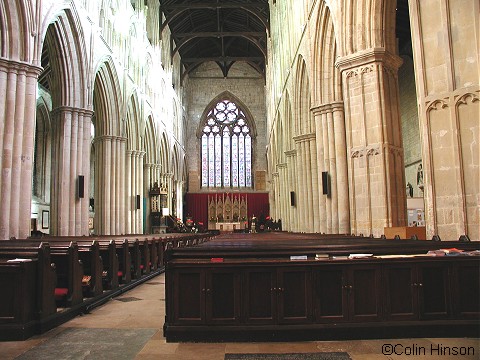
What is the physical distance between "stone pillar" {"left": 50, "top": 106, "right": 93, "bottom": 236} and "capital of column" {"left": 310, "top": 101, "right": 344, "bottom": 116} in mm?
8123

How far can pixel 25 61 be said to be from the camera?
11336 millimetres

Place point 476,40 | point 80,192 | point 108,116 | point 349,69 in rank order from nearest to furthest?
point 476,40 < point 349,69 < point 80,192 < point 108,116

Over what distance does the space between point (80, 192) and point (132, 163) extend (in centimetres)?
774

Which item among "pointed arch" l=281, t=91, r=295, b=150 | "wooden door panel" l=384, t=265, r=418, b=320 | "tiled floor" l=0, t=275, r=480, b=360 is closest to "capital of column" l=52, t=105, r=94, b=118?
"pointed arch" l=281, t=91, r=295, b=150

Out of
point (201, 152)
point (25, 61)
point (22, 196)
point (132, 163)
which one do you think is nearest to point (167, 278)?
point (22, 196)

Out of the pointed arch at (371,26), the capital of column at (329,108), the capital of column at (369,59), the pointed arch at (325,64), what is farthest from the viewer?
the pointed arch at (325,64)

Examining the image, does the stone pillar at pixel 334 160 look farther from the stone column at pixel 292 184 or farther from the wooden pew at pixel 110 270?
the wooden pew at pixel 110 270

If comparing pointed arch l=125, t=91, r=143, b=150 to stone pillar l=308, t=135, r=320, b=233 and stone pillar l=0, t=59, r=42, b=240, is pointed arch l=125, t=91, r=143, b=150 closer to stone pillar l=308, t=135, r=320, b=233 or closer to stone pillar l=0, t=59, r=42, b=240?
stone pillar l=308, t=135, r=320, b=233

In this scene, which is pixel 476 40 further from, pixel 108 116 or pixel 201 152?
pixel 201 152

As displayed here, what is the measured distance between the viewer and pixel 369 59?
10.4 metres

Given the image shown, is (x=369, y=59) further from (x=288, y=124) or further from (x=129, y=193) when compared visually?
(x=129, y=193)

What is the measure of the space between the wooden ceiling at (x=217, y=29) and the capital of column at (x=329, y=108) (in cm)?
1713

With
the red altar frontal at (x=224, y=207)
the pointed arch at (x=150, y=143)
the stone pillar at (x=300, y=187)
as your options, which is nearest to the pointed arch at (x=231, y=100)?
the red altar frontal at (x=224, y=207)

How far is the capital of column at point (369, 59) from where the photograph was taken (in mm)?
10391
